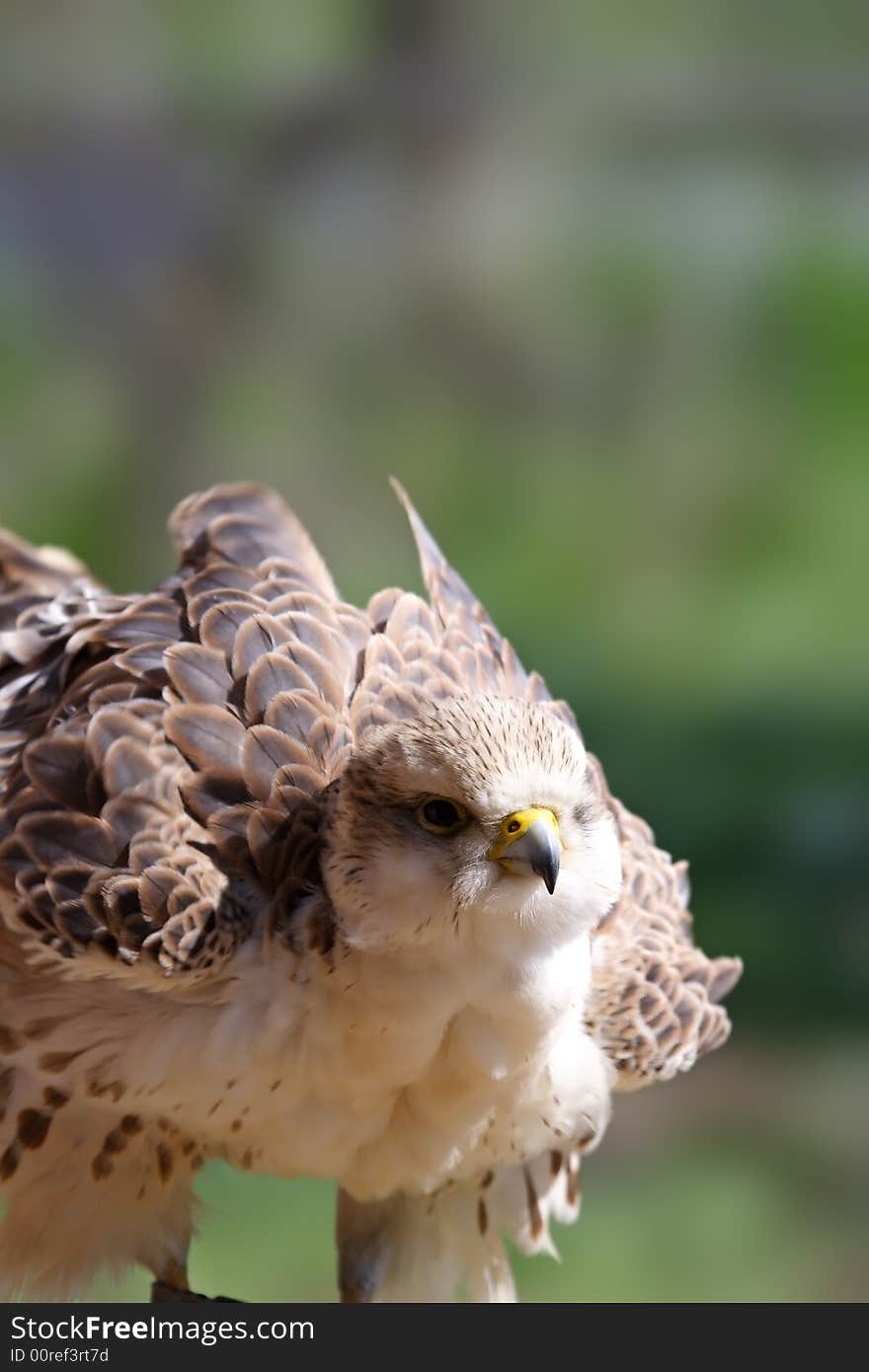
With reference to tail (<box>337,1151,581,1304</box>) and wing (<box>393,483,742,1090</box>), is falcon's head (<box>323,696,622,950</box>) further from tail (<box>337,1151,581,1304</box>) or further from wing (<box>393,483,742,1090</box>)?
tail (<box>337,1151,581,1304</box>)

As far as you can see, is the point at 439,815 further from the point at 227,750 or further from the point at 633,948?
the point at 633,948

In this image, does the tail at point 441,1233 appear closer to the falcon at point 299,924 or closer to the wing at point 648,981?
the falcon at point 299,924

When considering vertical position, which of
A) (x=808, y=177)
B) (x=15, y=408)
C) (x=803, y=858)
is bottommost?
(x=803, y=858)

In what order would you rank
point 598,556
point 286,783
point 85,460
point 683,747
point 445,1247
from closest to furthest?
point 286,783, point 445,1247, point 683,747, point 85,460, point 598,556

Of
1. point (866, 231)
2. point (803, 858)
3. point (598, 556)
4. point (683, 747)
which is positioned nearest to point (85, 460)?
point (598, 556)

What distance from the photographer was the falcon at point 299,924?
2.31 meters

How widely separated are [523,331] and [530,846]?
6807 millimetres

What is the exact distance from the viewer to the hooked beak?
218 centimetres

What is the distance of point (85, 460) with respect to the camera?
7852 millimetres

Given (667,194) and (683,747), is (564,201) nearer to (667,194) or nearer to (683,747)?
(667,194)

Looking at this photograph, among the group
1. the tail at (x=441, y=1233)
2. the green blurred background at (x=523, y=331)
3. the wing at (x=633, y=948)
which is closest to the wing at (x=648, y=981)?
the wing at (x=633, y=948)

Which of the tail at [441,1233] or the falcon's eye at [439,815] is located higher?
the falcon's eye at [439,815]

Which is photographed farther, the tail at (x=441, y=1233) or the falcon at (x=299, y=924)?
the tail at (x=441, y=1233)

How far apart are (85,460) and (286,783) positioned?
5.58m
